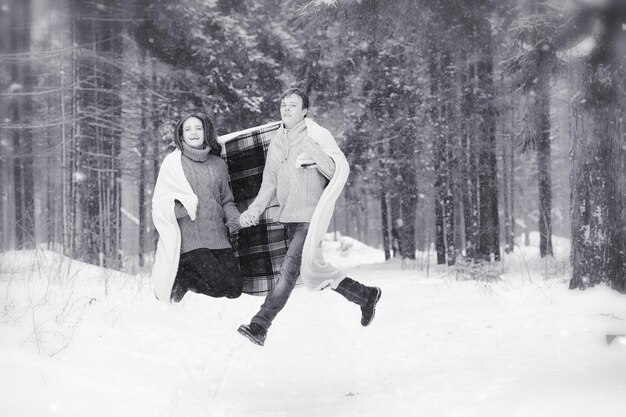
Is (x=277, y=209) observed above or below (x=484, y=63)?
below

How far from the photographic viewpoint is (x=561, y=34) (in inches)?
340

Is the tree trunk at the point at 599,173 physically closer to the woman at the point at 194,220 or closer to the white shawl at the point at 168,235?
the woman at the point at 194,220

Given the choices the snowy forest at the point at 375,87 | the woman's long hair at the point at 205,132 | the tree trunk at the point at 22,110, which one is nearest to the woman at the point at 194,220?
the woman's long hair at the point at 205,132

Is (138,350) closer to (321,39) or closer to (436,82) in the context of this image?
(321,39)

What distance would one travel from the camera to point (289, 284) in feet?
15.5

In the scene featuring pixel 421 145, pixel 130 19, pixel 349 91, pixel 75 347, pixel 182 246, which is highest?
pixel 130 19

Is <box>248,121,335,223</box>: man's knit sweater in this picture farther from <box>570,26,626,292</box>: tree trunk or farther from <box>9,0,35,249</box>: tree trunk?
<box>9,0,35,249</box>: tree trunk

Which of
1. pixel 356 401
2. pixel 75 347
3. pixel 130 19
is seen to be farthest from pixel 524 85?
pixel 130 19

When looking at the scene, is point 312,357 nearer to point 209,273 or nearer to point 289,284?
point 289,284

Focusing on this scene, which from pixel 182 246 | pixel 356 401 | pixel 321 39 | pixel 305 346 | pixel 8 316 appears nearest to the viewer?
pixel 356 401

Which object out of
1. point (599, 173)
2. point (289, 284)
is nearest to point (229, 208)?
point (289, 284)

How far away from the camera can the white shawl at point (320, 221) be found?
4.56 m

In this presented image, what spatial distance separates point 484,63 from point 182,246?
11.1 metres

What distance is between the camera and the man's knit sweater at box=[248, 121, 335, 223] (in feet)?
15.2
